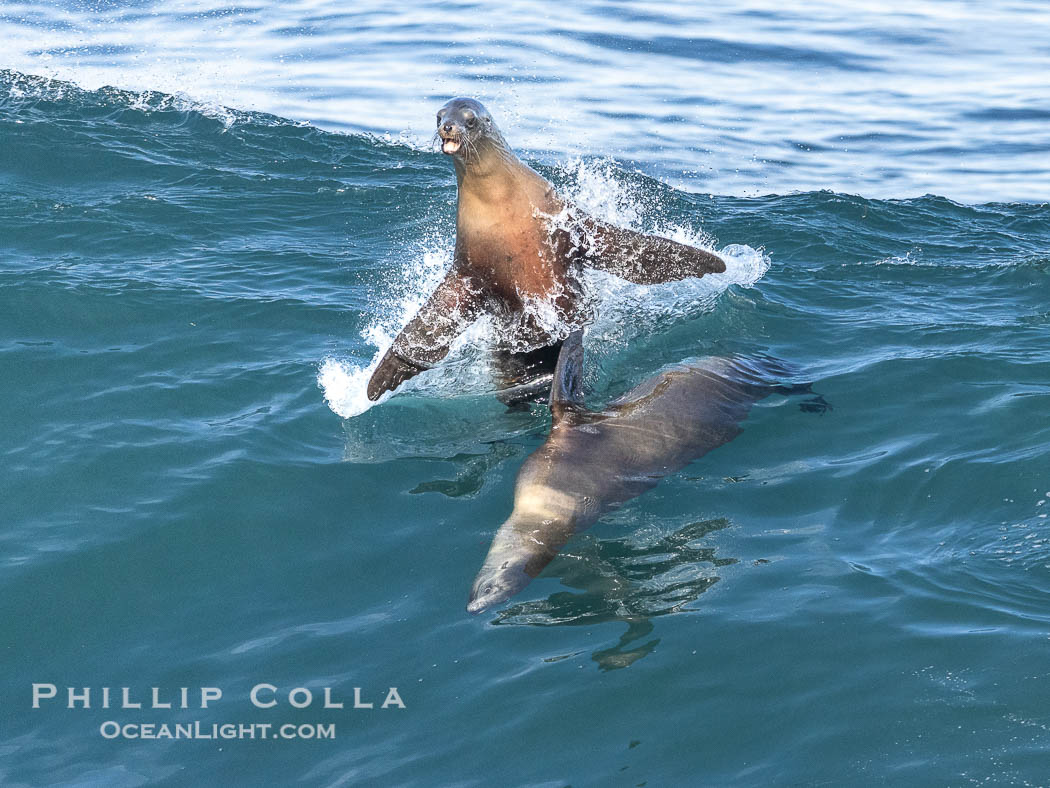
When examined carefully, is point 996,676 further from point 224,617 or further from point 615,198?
point 615,198

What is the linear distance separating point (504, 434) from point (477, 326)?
1204mm

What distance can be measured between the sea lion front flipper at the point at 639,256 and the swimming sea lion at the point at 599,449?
105 centimetres

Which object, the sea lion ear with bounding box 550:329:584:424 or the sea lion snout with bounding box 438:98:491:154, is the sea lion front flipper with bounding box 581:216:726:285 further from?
the sea lion ear with bounding box 550:329:584:424

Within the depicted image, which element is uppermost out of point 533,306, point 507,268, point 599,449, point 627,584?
point 507,268

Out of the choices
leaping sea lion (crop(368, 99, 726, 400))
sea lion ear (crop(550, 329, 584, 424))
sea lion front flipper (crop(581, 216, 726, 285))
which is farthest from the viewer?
sea lion front flipper (crop(581, 216, 726, 285))

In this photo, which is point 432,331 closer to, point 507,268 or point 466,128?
point 507,268

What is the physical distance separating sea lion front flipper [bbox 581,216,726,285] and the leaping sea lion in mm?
→ 35

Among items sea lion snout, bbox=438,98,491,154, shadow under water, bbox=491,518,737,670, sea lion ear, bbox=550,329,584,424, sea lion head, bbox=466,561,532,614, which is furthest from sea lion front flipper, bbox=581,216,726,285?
sea lion head, bbox=466,561,532,614

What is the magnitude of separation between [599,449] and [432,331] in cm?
238

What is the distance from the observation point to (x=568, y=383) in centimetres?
788

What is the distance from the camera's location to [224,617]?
257 inches

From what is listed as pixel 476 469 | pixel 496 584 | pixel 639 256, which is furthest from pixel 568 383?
pixel 639 256

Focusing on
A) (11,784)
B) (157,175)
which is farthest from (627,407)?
(157,175)

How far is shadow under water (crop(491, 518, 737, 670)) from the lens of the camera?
20.3ft
